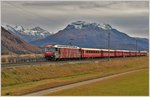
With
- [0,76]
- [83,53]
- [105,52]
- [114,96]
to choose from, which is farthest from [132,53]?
[114,96]

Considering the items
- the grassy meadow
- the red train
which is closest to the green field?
the grassy meadow

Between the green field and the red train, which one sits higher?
the red train

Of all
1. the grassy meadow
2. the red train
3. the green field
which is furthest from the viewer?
the red train

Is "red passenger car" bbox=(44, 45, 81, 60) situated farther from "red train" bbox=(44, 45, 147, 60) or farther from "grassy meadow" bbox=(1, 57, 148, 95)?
"grassy meadow" bbox=(1, 57, 148, 95)

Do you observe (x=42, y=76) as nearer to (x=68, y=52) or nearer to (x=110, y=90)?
(x=110, y=90)

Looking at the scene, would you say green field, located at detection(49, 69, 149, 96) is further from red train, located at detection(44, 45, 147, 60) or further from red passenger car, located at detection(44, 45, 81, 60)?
red train, located at detection(44, 45, 147, 60)

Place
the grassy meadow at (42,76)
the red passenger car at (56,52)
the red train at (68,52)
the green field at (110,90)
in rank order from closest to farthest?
the green field at (110,90) → the grassy meadow at (42,76) → the red passenger car at (56,52) → the red train at (68,52)

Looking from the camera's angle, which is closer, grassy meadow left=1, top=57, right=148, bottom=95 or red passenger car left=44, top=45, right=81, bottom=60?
grassy meadow left=1, top=57, right=148, bottom=95

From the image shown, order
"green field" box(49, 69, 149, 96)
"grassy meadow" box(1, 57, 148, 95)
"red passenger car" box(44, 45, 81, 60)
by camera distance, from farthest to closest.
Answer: "red passenger car" box(44, 45, 81, 60) → "grassy meadow" box(1, 57, 148, 95) → "green field" box(49, 69, 149, 96)

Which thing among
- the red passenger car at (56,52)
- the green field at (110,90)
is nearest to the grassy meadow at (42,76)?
the green field at (110,90)

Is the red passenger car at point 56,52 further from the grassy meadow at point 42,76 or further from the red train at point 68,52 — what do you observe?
the grassy meadow at point 42,76

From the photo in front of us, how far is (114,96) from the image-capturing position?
42.3 meters

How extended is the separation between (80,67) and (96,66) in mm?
10782

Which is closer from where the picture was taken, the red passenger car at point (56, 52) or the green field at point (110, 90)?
the green field at point (110, 90)
